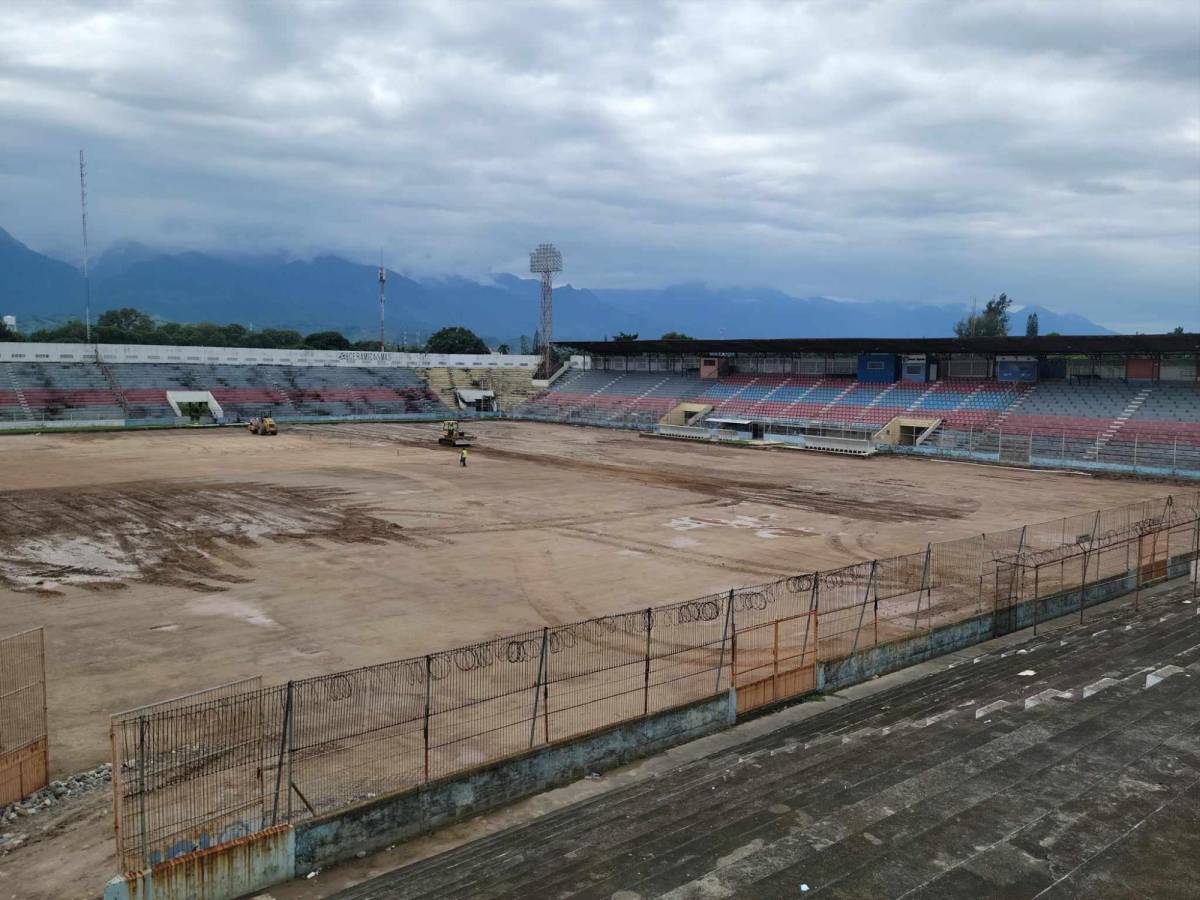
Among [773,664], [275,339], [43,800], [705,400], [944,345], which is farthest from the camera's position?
[275,339]

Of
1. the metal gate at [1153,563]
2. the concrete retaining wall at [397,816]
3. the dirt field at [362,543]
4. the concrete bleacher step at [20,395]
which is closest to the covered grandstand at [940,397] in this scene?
the dirt field at [362,543]

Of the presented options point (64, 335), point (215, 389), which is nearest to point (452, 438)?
point (215, 389)

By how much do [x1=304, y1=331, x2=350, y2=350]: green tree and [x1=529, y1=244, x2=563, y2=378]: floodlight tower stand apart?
36081 mm

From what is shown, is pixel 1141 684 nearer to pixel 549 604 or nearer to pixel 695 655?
pixel 695 655

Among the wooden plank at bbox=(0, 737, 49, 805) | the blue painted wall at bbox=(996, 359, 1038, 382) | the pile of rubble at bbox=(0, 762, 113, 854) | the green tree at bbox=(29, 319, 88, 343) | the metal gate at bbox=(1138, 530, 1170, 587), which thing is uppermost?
the blue painted wall at bbox=(996, 359, 1038, 382)

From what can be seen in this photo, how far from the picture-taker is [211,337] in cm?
15125

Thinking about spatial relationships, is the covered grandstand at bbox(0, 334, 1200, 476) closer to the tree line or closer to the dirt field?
the dirt field

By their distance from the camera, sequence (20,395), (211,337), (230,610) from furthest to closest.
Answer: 1. (211,337)
2. (20,395)
3. (230,610)

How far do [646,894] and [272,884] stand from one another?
13.6ft

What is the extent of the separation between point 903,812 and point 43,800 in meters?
11.0

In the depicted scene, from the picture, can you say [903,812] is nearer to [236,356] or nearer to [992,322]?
[236,356]

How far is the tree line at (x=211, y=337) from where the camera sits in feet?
432

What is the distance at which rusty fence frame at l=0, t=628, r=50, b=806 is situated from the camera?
36.5 feet

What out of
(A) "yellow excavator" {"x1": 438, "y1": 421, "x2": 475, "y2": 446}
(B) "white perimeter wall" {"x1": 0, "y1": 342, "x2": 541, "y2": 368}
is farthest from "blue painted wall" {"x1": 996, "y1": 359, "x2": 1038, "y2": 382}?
(B) "white perimeter wall" {"x1": 0, "y1": 342, "x2": 541, "y2": 368}
